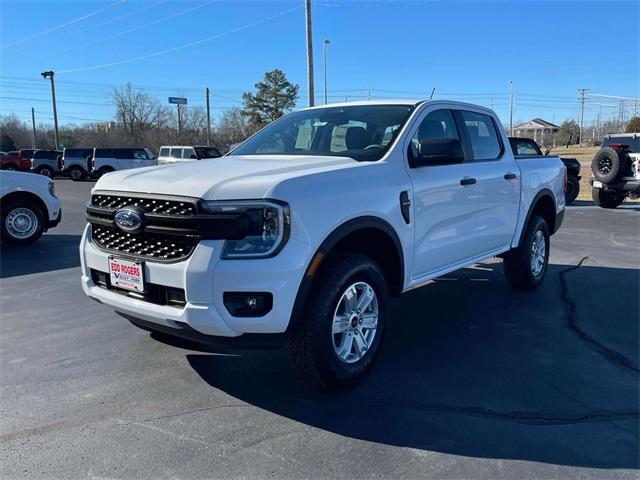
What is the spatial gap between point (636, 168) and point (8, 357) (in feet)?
48.2

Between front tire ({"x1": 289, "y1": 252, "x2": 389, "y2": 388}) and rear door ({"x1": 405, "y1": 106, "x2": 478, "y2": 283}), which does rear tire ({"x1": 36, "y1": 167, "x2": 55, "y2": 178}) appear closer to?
rear door ({"x1": 405, "y1": 106, "x2": 478, "y2": 283})

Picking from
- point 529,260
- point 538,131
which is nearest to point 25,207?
point 529,260

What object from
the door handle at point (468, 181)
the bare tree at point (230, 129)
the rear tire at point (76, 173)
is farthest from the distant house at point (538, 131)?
the door handle at point (468, 181)

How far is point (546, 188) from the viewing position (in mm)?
6297

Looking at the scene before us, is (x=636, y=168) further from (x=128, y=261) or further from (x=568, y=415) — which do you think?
(x=128, y=261)

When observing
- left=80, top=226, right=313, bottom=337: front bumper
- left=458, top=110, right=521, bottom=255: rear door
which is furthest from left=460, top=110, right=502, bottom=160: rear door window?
left=80, top=226, right=313, bottom=337: front bumper

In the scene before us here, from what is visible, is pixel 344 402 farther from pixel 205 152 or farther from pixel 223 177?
pixel 205 152

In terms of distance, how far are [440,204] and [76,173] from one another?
1339 inches

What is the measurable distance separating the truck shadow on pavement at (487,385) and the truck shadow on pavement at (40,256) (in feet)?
14.6

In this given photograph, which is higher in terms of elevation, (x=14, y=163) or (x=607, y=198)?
(x=14, y=163)

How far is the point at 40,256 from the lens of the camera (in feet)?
27.7

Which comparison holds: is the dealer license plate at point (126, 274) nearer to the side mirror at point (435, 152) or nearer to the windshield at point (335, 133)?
the windshield at point (335, 133)

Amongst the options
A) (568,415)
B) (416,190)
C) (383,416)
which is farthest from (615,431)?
(416,190)

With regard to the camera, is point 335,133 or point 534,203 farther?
point 534,203
